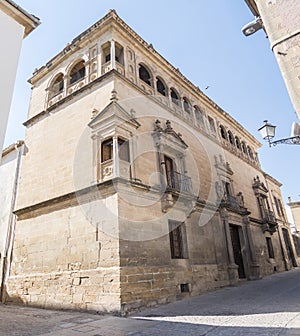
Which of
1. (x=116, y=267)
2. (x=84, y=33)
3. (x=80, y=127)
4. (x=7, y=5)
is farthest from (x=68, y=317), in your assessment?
(x=84, y=33)

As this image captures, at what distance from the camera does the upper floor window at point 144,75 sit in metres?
10.8

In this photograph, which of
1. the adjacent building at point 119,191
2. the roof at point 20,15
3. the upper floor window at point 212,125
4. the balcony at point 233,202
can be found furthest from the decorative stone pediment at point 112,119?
the upper floor window at point 212,125

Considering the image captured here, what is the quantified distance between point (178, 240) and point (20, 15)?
7.29 metres

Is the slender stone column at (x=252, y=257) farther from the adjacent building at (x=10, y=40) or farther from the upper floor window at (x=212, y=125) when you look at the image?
the adjacent building at (x=10, y=40)

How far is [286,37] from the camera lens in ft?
12.5

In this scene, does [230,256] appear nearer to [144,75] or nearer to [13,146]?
[144,75]

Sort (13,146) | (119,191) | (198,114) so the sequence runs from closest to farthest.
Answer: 1. (119,191)
2. (13,146)
3. (198,114)

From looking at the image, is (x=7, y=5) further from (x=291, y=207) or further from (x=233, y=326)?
(x=291, y=207)

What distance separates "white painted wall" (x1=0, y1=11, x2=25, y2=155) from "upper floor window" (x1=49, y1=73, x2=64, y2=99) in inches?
260

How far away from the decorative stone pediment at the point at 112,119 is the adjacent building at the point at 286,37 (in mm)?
4626

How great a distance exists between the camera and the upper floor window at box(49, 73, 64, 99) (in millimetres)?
11117

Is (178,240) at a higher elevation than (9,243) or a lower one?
lower

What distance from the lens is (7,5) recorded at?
14.9 ft

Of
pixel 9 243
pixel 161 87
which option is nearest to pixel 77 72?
pixel 161 87
